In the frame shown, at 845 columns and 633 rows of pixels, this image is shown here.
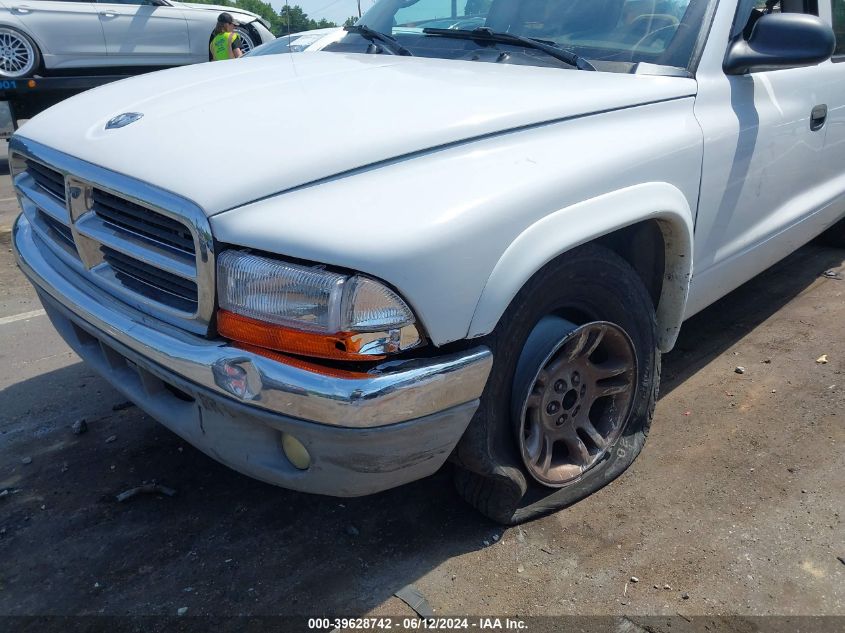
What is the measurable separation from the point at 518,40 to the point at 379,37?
70 centimetres

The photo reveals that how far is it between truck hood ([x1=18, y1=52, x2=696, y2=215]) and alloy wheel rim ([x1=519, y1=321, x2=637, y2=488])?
644 millimetres

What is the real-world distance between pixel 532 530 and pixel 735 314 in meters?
2.27

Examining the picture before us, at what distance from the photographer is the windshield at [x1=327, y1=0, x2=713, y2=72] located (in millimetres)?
2777

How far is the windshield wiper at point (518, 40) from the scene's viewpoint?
9.06ft

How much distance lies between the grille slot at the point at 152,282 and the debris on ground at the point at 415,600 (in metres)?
1.02

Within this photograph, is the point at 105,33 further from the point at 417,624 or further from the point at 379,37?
the point at 417,624

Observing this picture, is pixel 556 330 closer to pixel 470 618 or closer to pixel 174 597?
pixel 470 618

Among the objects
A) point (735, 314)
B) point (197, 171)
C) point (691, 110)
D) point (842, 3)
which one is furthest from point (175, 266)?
point (842, 3)

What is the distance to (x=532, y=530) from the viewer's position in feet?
8.34

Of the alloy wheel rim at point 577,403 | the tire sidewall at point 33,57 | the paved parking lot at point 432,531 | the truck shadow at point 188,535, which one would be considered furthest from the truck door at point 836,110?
the tire sidewall at point 33,57

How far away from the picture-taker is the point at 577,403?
2.59 meters

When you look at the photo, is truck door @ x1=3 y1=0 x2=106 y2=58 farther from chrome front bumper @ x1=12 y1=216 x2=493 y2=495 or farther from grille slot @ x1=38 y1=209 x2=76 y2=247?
chrome front bumper @ x1=12 y1=216 x2=493 y2=495

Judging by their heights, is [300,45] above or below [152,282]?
above

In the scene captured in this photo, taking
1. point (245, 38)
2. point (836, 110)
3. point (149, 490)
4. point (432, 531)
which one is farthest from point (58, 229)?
point (245, 38)
